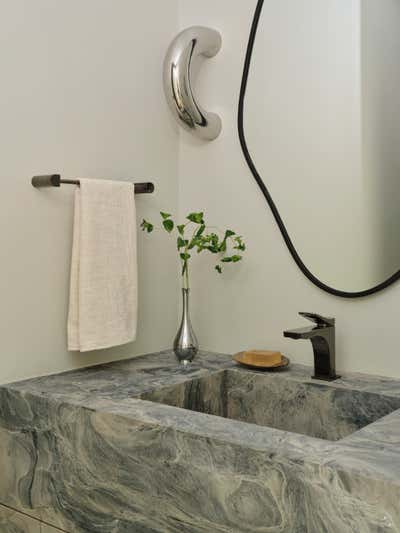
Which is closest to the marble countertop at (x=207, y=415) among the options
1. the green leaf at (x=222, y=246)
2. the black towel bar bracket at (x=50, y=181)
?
the green leaf at (x=222, y=246)

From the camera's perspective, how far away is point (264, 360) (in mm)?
1531

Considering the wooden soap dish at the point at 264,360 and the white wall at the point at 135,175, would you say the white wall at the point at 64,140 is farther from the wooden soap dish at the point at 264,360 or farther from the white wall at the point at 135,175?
the wooden soap dish at the point at 264,360

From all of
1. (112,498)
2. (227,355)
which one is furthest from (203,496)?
(227,355)

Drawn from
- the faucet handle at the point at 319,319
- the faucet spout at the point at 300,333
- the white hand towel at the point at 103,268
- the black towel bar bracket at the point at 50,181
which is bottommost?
the faucet spout at the point at 300,333

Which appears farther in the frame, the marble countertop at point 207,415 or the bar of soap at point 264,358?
the bar of soap at point 264,358

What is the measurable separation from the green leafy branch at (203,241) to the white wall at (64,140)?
12 cm

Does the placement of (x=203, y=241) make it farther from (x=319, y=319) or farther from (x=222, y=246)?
(x=319, y=319)

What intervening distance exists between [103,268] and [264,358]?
0.48 m

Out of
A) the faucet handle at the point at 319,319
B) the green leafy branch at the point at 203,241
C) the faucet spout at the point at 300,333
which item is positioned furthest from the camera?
the green leafy branch at the point at 203,241

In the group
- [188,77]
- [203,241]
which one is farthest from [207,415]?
[188,77]

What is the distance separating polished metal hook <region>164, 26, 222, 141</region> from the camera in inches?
64.9

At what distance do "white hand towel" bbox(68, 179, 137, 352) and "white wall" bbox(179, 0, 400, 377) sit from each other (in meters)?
0.30

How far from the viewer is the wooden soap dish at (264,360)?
5.02ft

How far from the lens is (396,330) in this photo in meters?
1.44
